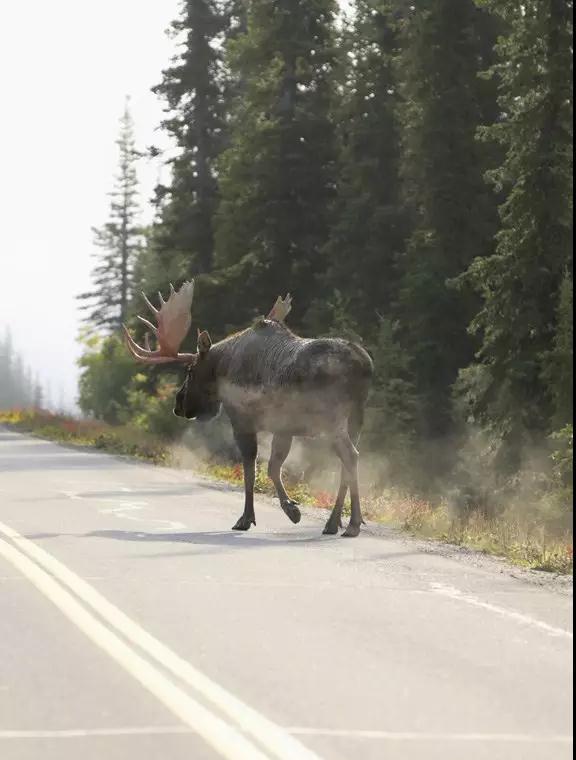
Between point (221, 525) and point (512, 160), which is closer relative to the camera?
point (221, 525)

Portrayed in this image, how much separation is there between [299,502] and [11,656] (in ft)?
37.3

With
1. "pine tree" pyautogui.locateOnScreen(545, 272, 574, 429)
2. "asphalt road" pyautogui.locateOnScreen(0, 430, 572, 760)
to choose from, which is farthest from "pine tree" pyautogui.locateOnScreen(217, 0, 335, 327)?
"asphalt road" pyautogui.locateOnScreen(0, 430, 572, 760)

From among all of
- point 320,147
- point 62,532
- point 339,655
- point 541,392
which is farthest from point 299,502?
point 320,147

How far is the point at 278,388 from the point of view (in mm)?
15102

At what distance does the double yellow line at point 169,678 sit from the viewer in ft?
20.1

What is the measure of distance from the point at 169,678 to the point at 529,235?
19166mm

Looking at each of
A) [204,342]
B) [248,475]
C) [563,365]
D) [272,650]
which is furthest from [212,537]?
[563,365]

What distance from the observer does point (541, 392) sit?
26766mm

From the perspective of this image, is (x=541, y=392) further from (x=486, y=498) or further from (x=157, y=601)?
(x=157, y=601)

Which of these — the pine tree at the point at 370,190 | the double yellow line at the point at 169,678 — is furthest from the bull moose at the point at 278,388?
the pine tree at the point at 370,190

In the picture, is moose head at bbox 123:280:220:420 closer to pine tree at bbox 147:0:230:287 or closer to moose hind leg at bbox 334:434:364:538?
moose hind leg at bbox 334:434:364:538

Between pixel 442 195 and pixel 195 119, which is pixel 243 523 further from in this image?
pixel 195 119

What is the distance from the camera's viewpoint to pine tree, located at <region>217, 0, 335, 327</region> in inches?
1681

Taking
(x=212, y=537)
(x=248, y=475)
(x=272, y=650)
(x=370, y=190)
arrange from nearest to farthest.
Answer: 1. (x=272, y=650)
2. (x=212, y=537)
3. (x=248, y=475)
4. (x=370, y=190)
